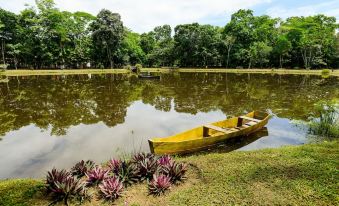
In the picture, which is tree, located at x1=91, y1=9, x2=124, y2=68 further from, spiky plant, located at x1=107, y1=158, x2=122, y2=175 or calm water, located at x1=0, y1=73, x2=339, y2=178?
spiky plant, located at x1=107, y1=158, x2=122, y2=175

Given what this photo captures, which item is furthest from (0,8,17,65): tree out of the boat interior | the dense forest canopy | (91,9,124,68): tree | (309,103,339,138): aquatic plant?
(309,103,339,138): aquatic plant

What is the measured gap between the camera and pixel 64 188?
220 inches

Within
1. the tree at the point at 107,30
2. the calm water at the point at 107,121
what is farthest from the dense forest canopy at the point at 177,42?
the calm water at the point at 107,121

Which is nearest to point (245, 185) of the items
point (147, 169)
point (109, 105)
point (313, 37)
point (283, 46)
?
point (147, 169)

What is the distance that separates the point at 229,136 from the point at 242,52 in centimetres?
5139

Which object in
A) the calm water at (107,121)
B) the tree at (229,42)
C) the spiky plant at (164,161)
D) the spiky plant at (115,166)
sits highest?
the tree at (229,42)

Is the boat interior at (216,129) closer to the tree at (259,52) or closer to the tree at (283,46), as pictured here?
the tree at (259,52)

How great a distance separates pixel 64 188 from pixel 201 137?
251 inches

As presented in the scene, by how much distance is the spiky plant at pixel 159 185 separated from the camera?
5934 mm

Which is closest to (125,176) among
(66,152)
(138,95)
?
(66,152)

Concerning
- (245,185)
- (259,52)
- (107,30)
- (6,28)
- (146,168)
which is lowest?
(245,185)

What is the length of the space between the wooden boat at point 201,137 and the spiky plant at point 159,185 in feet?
8.16

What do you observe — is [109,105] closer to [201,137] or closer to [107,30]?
[201,137]

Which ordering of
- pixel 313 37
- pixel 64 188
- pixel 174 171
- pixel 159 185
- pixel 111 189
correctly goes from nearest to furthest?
pixel 64 188
pixel 111 189
pixel 159 185
pixel 174 171
pixel 313 37
